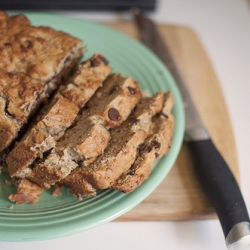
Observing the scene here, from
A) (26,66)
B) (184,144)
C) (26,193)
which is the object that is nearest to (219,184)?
(184,144)

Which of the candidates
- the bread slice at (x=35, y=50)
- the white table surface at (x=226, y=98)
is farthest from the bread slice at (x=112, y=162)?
the bread slice at (x=35, y=50)

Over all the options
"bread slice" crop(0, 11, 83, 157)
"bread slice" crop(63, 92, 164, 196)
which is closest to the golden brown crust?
"bread slice" crop(0, 11, 83, 157)

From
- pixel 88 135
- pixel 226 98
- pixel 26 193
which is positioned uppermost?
pixel 88 135

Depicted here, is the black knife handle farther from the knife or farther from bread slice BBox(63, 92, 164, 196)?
bread slice BBox(63, 92, 164, 196)

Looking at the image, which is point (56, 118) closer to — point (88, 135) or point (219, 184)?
point (88, 135)

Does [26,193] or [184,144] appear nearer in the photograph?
[26,193]

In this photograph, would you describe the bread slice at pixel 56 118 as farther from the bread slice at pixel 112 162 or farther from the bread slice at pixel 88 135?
the bread slice at pixel 112 162
